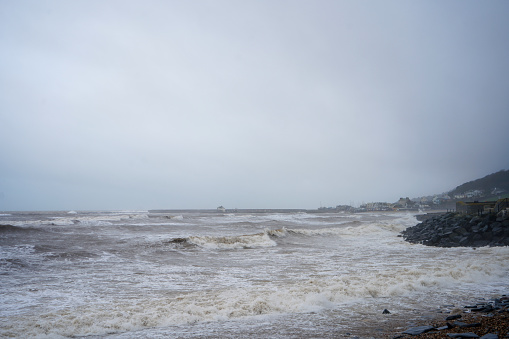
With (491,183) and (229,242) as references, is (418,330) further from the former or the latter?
(491,183)

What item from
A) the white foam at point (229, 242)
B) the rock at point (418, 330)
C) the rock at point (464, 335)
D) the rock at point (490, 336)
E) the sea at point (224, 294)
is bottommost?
the white foam at point (229, 242)

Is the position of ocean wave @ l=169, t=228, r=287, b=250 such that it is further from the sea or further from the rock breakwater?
the rock breakwater

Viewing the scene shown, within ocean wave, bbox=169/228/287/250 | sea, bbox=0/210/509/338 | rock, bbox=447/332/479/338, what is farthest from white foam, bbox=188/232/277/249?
rock, bbox=447/332/479/338

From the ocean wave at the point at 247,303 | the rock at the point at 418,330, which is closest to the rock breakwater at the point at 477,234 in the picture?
the ocean wave at the point at 247,303

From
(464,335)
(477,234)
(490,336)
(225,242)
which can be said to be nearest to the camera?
(490,336)

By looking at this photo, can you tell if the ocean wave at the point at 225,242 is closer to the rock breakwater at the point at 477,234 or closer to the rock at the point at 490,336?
the rock breakwater at the point at 477,234

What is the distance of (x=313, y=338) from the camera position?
499 cm

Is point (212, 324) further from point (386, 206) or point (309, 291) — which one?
point (386, 206)

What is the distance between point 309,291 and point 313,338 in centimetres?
300

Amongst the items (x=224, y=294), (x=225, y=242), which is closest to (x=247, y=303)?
Result: (x=224, y=294)

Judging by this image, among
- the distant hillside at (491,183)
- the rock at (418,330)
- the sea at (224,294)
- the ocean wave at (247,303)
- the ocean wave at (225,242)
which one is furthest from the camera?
the distant hillside at (491,183)

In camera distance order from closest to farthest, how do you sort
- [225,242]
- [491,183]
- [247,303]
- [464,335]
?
[464,335] < [247,303] < [225,242] < [491,183]

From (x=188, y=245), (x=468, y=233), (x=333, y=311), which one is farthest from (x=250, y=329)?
(x=468, y=233)

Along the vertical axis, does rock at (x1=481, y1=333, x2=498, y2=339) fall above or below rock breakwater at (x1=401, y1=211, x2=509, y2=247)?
above
